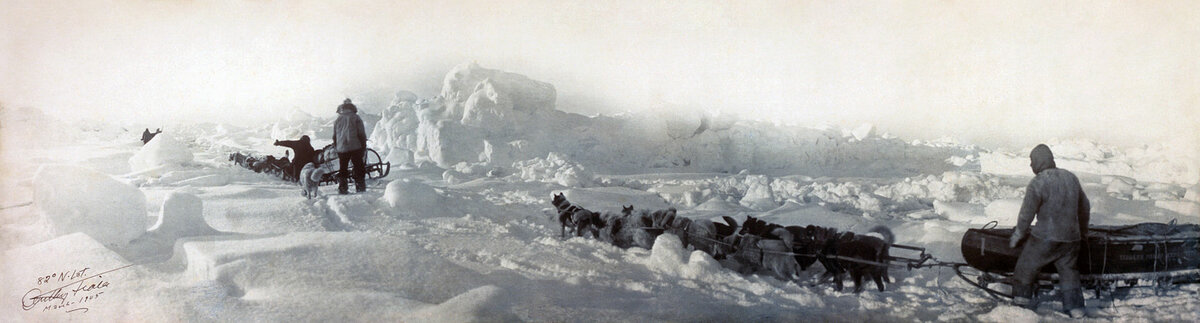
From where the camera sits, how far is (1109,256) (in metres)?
3.61

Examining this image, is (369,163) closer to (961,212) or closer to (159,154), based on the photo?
(159,154)

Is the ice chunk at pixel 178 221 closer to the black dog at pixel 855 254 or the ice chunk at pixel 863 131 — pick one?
the black dog at pixel 855 254

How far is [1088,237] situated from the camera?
3.60 metres

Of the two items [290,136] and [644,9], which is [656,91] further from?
[290,136]

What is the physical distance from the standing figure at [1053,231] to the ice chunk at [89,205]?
5.66m

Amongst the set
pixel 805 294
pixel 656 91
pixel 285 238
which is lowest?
pixel 805 294

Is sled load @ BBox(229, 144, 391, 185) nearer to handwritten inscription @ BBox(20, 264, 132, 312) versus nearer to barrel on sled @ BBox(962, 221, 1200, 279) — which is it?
handwritten inscription @ BBox(20, 264, 132, 312)

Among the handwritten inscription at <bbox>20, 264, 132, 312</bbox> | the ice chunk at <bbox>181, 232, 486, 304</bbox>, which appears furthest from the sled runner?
the handwritten inscription at <bbox>20, 264, 132, 312</bbox>

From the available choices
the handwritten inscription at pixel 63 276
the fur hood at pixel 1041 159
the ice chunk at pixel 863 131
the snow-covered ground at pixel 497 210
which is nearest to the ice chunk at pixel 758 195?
the snow-covered ground at pixel 497 210

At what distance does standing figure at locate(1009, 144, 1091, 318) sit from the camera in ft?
11.4

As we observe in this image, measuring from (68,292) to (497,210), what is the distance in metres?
2.96

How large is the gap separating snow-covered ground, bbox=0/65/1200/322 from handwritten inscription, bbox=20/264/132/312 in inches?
0.5

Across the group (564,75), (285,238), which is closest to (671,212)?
(564,75)

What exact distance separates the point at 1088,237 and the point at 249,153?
5.70 metres
